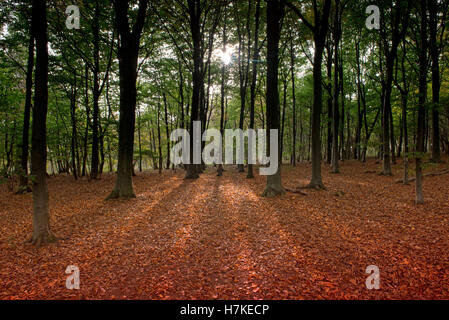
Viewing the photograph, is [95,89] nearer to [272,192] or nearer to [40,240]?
[40,240]

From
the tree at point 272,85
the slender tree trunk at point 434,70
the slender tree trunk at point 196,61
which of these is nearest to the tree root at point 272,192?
the tree at point 272,85

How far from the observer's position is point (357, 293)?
9.95 feet

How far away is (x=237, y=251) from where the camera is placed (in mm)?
4461

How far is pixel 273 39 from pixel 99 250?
10207 millimetres

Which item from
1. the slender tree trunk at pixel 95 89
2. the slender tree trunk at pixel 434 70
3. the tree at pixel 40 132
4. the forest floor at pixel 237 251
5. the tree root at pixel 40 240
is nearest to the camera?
the forest floor at pixel 237 251

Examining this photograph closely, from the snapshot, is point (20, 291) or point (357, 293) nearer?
point (357, 293)

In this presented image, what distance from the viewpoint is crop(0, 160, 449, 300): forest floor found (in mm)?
3246

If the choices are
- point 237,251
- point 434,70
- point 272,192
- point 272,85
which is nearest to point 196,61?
point 272,85

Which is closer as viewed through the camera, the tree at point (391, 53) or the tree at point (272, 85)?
A: the tree at point (272, 85)

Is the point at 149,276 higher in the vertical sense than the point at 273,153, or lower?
lower

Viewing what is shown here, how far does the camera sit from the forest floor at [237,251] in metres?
3.25

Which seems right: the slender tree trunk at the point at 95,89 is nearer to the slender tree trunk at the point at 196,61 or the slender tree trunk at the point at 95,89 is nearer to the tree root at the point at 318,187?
the slender tree trunk at the point at 196,61
